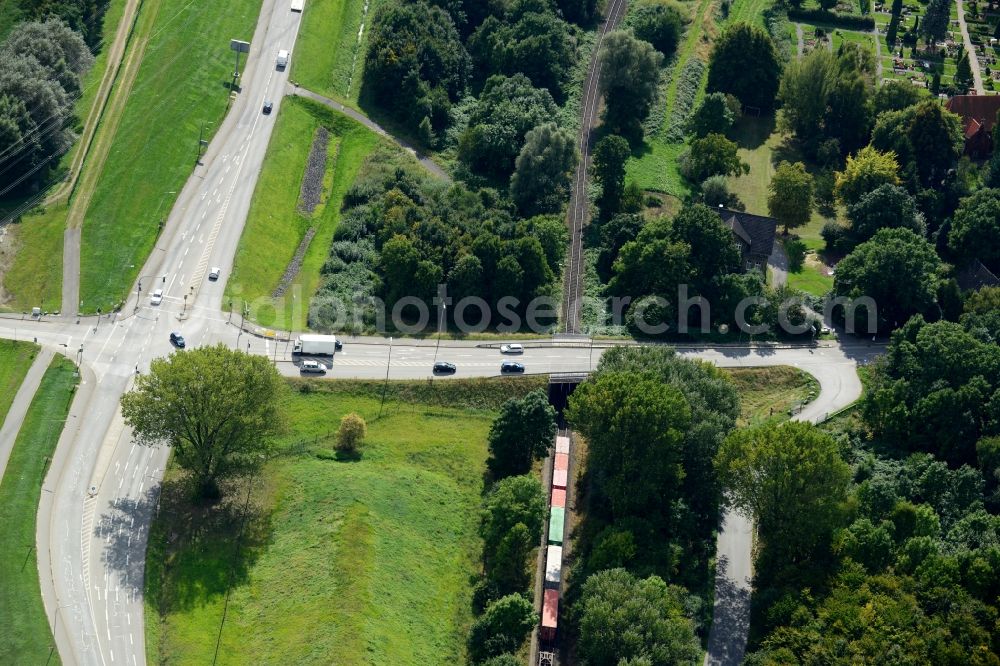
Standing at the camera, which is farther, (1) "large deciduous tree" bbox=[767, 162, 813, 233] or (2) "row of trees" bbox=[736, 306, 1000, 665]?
(1) "large deciduous tree" bbox=[767, 162, 813, 233]

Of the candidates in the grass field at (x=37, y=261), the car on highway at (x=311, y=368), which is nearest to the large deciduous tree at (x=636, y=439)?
the car on highway at (x=311, y=368)

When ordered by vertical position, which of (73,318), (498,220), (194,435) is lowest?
(194,435)

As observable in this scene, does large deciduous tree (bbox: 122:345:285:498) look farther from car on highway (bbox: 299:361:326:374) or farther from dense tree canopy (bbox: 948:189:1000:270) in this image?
dense tree canopy (bbox: 948:189:1000:270)

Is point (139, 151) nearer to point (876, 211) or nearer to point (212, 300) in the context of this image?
point (212, 300)

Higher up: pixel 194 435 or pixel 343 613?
pixel 194 435

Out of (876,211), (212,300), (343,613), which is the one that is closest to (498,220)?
(212,300)

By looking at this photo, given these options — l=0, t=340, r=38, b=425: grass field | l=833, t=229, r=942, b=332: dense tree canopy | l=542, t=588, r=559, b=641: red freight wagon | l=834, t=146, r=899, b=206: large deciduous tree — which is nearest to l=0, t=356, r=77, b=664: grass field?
l=0, t=340, r=38, b=425: grass field
